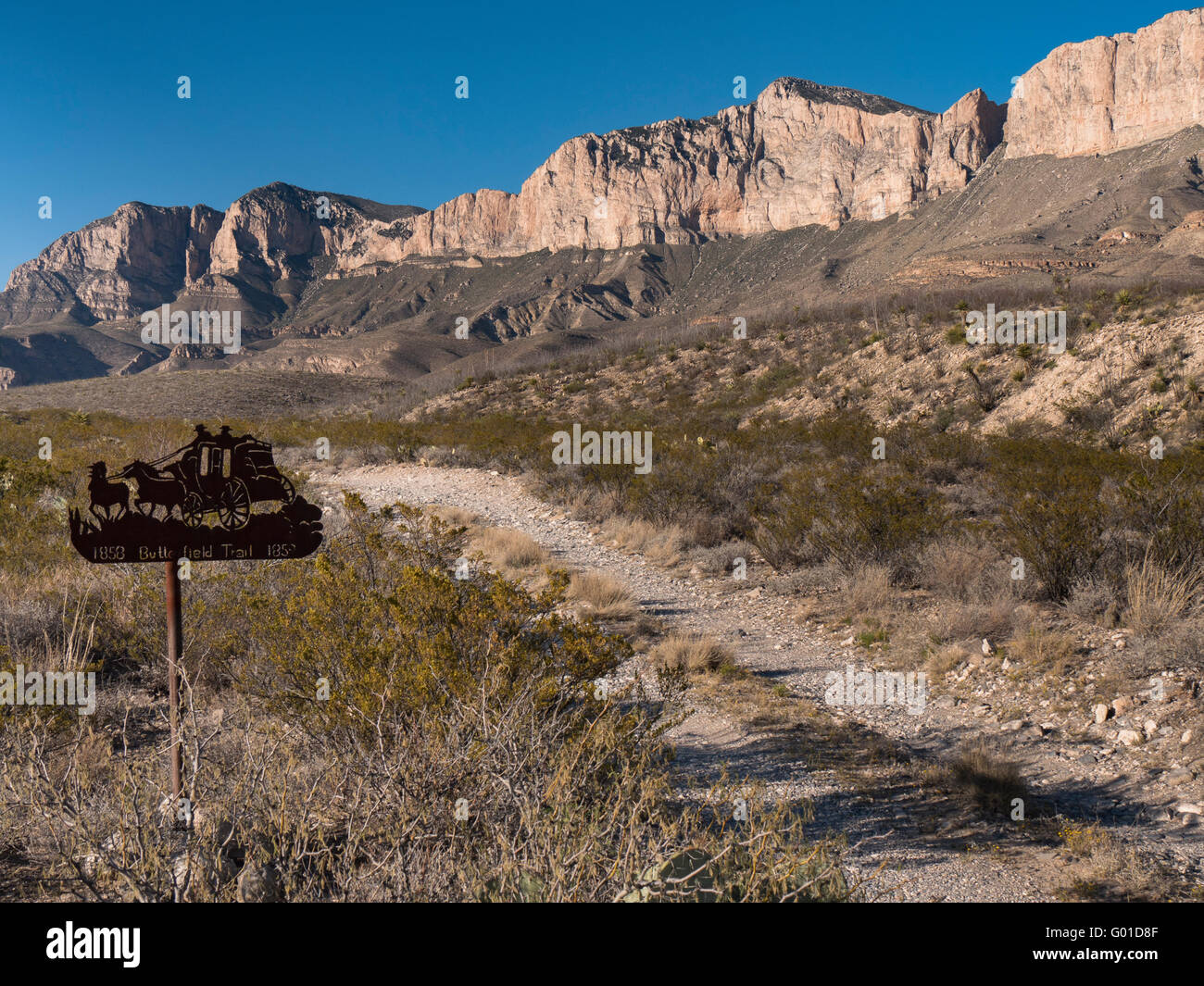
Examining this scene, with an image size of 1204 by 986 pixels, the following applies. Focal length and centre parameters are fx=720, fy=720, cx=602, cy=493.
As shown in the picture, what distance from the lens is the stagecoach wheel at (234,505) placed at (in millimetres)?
3121

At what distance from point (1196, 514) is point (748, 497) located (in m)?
5.68

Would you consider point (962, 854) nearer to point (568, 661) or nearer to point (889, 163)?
point (568, 661)

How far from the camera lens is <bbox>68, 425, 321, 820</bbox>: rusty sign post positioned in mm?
3002

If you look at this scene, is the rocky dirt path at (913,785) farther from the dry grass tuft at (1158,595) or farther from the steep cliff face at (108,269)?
the steep cliff face at (108,269)

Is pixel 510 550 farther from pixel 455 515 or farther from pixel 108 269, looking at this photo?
pixel 108 269

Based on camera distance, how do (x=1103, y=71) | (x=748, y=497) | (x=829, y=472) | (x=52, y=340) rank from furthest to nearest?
1. (x=52, y=340)
2. (x=1103, y=71)
3. (x=748, y=497)
4. (x=829, y=472)

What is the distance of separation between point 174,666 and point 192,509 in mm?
675

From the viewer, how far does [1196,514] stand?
605 centimetres

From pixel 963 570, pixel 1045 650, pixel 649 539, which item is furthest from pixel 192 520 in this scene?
pixel 649 539

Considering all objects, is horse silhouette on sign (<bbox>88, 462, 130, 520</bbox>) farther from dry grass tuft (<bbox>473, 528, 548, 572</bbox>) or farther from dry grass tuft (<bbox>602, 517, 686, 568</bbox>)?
dry grass tuft (<bbox>602, 517, 686, 568</bbox>)

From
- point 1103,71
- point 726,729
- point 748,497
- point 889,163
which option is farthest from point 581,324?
point 726,729

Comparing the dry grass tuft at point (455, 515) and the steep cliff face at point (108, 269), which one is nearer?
the dry grass tuft at point (455, 515)

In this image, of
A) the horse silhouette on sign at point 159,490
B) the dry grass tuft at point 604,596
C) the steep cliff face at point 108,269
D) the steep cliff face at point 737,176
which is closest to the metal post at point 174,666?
the horse silhouette on sign at point 159,490

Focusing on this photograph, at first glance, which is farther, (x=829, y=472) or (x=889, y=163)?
(x=889, y=163)
